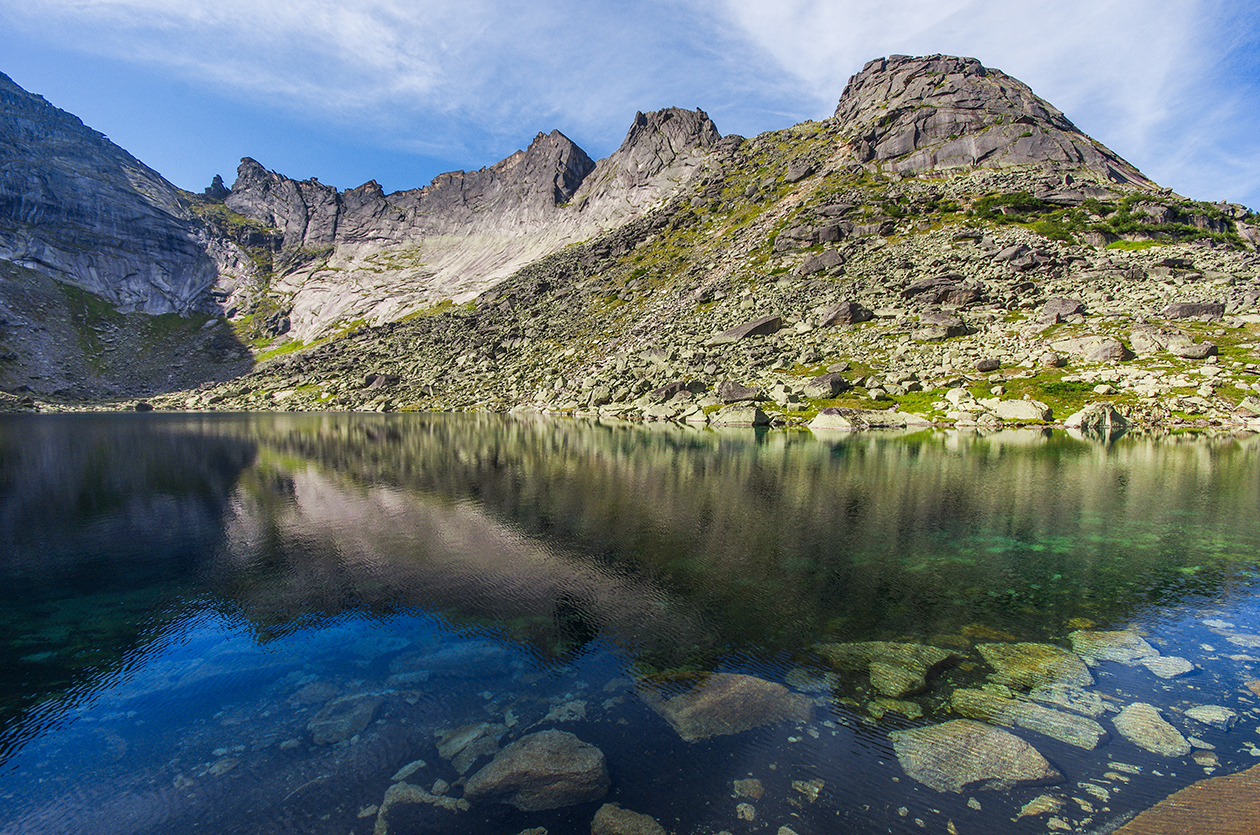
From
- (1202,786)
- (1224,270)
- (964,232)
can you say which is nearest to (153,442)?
(1202,786)

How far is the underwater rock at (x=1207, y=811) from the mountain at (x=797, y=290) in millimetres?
57457

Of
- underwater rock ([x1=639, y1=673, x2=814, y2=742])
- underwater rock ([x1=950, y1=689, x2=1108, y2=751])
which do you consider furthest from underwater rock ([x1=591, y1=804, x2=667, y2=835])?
underwater rock ([x1=950, y1=689, x2=1108, y2=751])

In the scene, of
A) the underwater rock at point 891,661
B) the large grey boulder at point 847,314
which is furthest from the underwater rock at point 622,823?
the large grey boulder at point 847,314

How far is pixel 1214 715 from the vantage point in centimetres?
916

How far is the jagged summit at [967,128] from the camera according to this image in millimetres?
116625

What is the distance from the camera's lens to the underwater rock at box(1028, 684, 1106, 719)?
9297 mm

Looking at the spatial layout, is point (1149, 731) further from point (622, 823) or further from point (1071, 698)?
point (622, 823)

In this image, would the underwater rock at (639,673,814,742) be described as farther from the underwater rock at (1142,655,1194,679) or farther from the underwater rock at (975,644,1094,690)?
the underwater rock at (1142,655,1194,679)

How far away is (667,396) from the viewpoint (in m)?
80.8

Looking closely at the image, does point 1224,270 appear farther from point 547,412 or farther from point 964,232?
point 547,412

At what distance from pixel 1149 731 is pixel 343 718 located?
13.6 meters

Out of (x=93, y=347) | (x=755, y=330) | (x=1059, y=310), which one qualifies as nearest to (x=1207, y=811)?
(x=755, y=330)

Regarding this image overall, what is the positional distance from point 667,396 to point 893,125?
109m

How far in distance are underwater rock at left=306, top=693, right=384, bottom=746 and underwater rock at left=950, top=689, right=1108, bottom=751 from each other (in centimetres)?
1038
